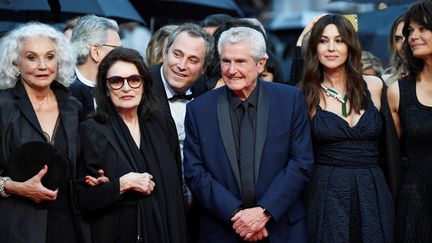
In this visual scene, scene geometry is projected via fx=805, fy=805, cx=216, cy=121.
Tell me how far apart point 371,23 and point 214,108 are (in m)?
4.68

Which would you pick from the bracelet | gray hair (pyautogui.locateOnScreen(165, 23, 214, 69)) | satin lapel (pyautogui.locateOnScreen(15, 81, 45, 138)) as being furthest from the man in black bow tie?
the bracelet

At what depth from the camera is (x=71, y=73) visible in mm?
5488

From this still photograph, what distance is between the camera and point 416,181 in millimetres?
5668

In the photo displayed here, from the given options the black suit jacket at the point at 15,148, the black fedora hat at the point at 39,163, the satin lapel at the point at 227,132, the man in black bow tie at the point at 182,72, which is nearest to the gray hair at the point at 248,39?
the satin lapel at the point at 227,132

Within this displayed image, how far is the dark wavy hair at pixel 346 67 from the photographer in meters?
5.79

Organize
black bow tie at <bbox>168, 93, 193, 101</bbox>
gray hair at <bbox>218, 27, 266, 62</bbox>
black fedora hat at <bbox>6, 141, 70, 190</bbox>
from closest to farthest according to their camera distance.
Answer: black fedora hat at <bbox>6, 141, 70, 190</bbox> < gray hair at <bbox>218, 27, 266, 62</bbox> < black bow tie at <bbox>168, 93, 193, 101</bbox>

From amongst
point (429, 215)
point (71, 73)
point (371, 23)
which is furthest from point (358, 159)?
point (371, 23)

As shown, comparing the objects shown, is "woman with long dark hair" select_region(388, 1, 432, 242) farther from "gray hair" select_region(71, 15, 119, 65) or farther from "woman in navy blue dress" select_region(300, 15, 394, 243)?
"gray hair" select_region(71, 15, 119, 65)

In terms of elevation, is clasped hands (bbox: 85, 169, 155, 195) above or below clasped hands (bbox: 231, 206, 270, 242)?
above

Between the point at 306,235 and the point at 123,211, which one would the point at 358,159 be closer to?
the point at 306,235

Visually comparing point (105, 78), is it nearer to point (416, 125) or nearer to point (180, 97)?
point (180, 97)

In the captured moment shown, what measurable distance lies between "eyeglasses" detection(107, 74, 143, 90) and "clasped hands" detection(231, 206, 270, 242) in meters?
1.10

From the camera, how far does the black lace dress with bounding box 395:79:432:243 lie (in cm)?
562

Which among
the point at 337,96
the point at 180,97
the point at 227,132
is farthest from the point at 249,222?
the point at 180,97
